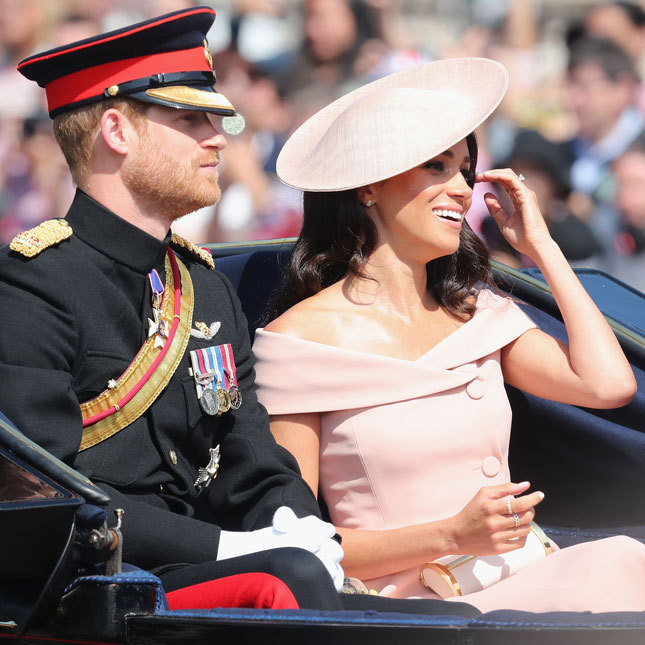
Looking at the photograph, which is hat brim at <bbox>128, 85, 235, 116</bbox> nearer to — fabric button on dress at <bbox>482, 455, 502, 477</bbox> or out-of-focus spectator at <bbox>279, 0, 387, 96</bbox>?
fabric button on dress at <bbox>482, 455, 502, 477</bbox>

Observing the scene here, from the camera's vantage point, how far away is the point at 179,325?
2.39 metres

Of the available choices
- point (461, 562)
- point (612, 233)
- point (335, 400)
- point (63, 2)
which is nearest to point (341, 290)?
point (335, 400)

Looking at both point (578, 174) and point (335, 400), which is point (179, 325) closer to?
point (335, 400)

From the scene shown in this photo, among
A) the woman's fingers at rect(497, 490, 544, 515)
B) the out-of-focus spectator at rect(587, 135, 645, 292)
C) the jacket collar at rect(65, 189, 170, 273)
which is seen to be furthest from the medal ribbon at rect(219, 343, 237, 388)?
the out-of-focus spectator at rect(587, 135, 645, 292)

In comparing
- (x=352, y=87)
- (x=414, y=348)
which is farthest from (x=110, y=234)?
(x=352, y=87)

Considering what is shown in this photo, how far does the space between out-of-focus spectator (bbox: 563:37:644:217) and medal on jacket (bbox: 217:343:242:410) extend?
3636 millimetres

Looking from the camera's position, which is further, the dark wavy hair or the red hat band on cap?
the dark wavy hair

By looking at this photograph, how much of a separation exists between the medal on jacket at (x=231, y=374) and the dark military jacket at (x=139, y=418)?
0.10 ft

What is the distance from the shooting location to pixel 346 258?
276cm

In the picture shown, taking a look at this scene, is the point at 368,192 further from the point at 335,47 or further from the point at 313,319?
the point at 335,47

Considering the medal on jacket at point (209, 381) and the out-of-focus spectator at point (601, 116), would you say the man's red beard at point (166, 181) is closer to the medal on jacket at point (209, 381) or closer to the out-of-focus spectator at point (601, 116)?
the medal on jacket at point (209, 381)

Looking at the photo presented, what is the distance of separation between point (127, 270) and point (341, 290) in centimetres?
60

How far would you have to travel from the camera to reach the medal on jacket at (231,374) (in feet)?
7.91

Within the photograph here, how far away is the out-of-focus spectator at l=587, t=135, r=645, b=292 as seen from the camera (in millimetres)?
5559
